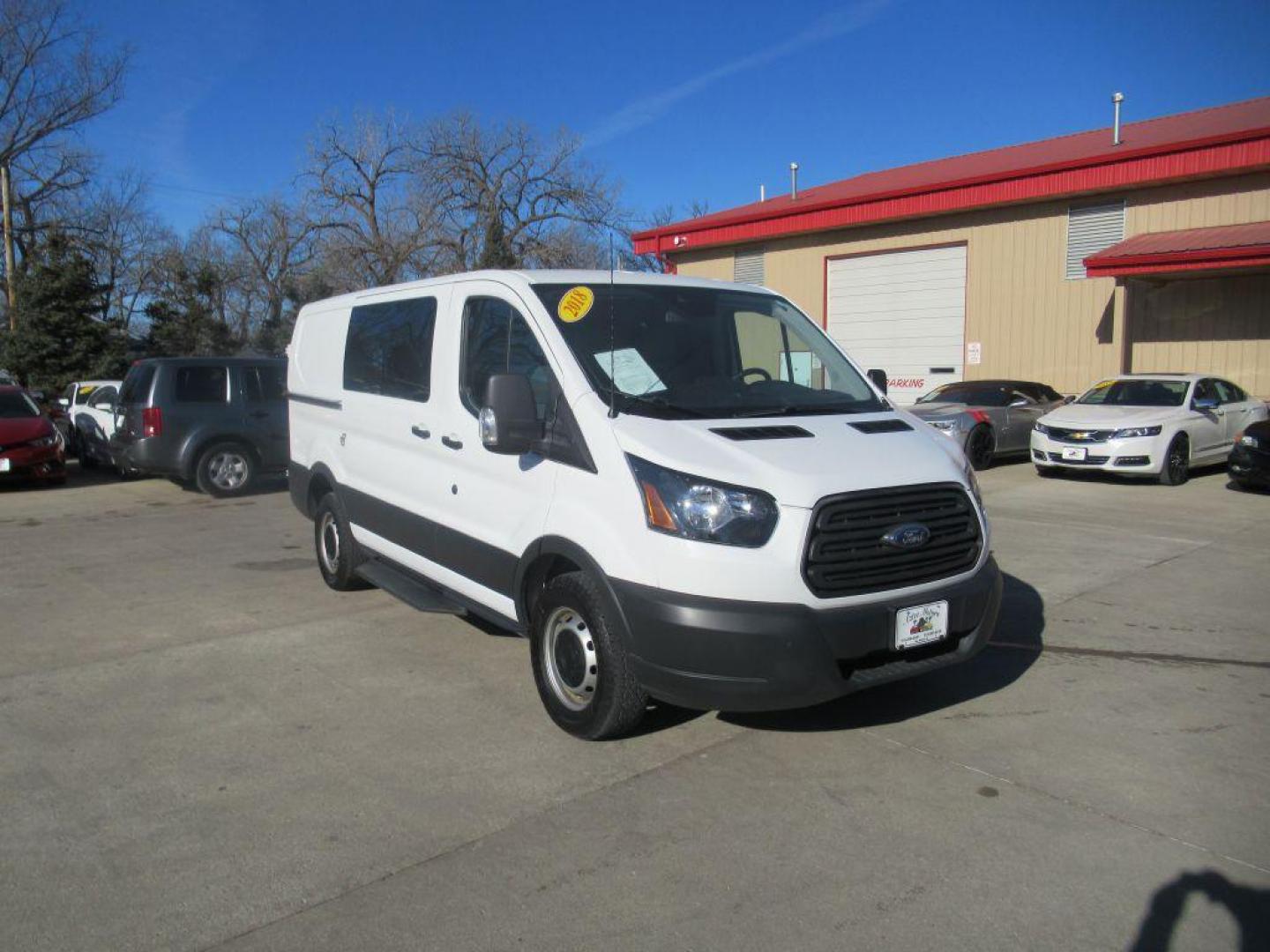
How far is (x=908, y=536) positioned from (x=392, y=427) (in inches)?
126

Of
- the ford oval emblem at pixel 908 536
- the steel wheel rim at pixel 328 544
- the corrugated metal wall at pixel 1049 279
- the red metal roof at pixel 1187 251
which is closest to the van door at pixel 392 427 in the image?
the steel wheel rim at pixel 328 544

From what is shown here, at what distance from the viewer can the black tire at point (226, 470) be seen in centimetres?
1257

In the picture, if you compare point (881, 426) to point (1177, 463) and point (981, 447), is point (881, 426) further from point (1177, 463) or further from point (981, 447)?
point (981, 447)

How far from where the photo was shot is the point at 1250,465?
→ 11.7 meters

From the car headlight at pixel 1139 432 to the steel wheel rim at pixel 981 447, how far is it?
218cm

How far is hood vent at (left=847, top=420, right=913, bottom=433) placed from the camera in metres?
4.48

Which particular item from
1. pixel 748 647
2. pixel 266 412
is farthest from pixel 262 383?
pixel 748 647

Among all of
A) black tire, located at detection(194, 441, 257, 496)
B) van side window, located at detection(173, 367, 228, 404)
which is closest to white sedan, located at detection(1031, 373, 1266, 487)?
black tire, located at detection(194, 441, 257, 496)

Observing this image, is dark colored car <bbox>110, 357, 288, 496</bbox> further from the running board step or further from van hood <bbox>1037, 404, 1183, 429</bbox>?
van hood <bbox>1037, 404, 1183, 429</bbox>

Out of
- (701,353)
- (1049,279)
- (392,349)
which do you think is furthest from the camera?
(1049,279)

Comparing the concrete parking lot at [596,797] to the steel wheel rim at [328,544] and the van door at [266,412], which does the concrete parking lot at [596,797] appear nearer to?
the steel wheel rim at [328,544]

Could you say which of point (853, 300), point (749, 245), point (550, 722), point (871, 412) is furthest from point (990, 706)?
point (749, 245)

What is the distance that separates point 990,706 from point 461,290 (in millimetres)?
3444

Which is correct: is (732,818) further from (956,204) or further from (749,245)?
(749,245)
